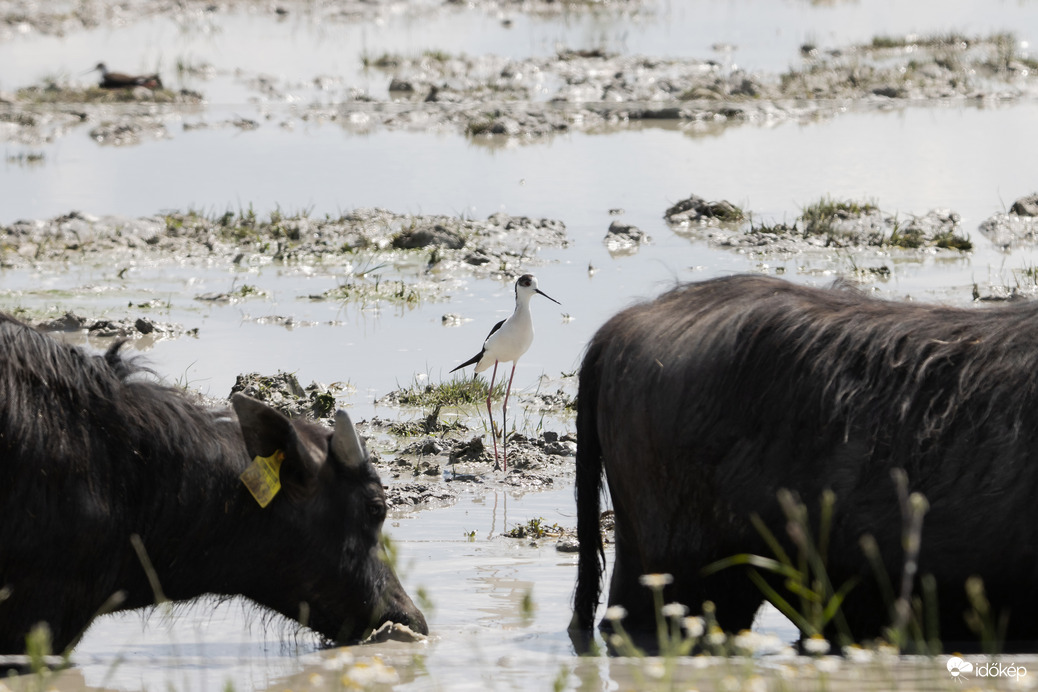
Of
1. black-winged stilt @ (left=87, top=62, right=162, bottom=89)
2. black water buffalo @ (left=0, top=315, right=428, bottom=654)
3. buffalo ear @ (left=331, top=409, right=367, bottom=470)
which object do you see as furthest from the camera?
black-winged stilt @ (left=87, top=62, right=162, bottom=89)

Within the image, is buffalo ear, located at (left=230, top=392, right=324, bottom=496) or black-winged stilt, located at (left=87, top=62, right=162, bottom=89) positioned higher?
buffalo ear, located at (left=230, top=392, right=324, bottom=496)

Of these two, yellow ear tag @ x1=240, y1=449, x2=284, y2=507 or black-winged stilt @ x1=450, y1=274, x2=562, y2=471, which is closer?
yellow ear tag @ x1=240, y1=449, x2=284, y2=507

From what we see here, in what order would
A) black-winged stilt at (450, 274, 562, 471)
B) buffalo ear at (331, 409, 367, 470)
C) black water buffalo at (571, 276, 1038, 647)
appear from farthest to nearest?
black-winged stilt at (450, 274, 562, 471), buffalo ear at (331, 409, 367, 470), black water buffalo at (571, 276, 1038, 647)

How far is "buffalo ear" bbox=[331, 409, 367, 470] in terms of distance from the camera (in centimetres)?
510

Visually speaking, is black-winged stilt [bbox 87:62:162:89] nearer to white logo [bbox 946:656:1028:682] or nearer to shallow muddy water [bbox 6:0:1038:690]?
shallow muddy water [bbox 6:0:1038:690]

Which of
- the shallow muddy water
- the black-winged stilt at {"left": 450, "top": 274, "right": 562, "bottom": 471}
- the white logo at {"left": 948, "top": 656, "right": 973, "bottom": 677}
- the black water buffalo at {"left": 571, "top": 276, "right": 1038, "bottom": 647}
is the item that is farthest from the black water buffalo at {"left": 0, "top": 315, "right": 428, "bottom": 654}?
the black-winged stilt at {"left": 450, "top": 274, "right": 562, "bottom": 471}

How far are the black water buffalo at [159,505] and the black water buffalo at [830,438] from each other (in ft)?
3.23

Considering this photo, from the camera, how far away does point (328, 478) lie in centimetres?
525

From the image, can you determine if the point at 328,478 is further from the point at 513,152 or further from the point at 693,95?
the point at 693,95

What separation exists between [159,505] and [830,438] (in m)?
2.23

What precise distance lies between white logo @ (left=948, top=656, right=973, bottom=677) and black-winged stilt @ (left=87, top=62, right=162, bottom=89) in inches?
861

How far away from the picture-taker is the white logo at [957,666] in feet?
13.0

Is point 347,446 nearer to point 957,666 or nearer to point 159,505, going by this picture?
point 159,505

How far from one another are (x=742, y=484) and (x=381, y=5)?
36.6m
